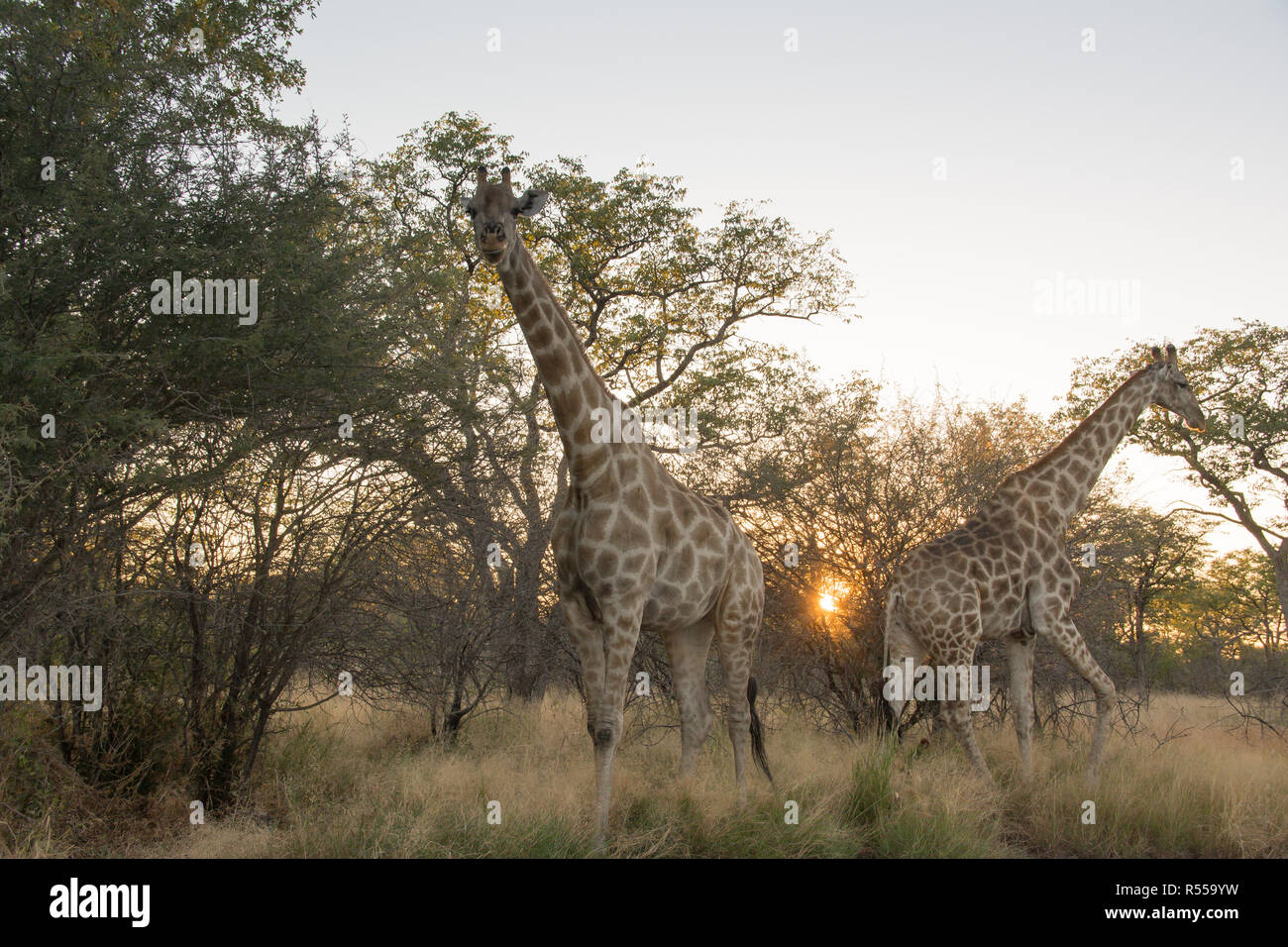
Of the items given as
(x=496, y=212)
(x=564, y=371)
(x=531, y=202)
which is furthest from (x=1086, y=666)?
(x=496, y=212)

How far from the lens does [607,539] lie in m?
5.95

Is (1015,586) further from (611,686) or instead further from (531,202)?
(531,202)

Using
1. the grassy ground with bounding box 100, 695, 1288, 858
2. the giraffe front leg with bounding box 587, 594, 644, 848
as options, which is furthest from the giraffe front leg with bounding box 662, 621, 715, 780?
the giraffe front leg with bounding box 587, 594, 644, 848

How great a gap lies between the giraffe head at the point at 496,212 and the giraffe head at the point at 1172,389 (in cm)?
660

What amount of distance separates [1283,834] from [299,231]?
8362 mm

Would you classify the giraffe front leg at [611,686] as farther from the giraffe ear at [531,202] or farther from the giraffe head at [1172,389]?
the giraffe head at [1172,389]

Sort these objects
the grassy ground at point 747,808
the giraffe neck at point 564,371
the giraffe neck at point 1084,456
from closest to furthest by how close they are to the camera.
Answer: the grassy ground at point 747,808 < the giraffe neck at point 564,371 < the giraffe neck at point 1084,456

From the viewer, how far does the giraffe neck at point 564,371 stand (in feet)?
19.1

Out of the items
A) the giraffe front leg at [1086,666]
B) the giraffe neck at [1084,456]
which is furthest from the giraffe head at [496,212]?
the giraffe front leg at [1086,666]

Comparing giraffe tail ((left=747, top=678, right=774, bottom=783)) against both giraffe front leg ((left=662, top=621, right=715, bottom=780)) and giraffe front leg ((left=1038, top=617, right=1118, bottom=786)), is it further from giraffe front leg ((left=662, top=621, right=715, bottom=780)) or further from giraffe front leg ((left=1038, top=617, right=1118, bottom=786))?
giraffe front leg ((left=1038, top=617, right=1118, bottom=786))

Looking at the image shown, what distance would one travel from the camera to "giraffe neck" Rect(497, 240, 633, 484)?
5.81 meters

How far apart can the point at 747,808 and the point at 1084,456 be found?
485 cm

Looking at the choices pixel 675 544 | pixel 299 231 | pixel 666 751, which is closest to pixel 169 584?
pixel 299 231
